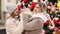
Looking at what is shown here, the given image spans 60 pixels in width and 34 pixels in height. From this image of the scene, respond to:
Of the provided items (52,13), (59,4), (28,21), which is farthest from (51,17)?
(28,21)

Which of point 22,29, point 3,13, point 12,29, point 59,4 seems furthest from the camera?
point 3,13

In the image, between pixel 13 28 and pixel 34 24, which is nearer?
pixel 34 24

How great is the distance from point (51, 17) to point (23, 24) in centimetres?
67

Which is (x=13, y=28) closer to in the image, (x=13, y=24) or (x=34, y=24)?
(x=13, y=24)

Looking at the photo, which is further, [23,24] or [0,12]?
[0,12]

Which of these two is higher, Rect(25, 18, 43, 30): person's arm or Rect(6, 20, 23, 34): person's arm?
Rect(25, 18, 43, 30): person's arm

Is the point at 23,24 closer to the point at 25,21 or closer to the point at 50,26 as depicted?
the point at 25,21

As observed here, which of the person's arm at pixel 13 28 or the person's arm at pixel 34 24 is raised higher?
the person's arm at pixel 34 24

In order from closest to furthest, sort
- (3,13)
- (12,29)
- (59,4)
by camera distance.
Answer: (12,29) → (59,4) → (3,13)

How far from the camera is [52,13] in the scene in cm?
240

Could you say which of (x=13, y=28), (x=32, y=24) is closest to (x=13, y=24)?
(x=13, y=28)

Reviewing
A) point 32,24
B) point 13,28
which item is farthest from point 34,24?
point 13,28

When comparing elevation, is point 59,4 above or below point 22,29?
above

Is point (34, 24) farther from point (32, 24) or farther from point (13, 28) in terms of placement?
point (13, 28)
